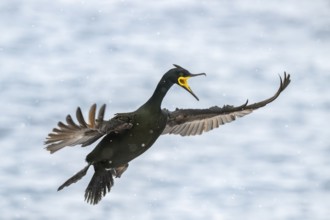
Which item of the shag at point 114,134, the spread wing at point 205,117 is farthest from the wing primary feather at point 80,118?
the spread wing at point 205,117

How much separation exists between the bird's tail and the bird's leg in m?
0.15

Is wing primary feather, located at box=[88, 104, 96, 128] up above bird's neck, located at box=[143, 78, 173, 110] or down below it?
above

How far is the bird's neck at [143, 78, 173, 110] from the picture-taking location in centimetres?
905

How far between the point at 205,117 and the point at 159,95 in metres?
1.92

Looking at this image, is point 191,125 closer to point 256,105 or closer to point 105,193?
point 256,105

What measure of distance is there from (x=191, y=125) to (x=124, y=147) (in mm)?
2185

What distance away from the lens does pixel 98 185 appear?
9.54 m

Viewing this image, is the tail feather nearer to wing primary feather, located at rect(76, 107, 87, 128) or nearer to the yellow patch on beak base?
wing primary feather, located at rect(76, 107, 87, 128)

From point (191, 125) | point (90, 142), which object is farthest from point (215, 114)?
point (90, 142)

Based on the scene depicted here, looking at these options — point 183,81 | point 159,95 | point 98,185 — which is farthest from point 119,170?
point 183,81

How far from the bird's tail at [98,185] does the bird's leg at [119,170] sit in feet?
0.50

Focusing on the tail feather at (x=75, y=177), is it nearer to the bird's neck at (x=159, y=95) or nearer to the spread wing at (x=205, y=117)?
the bird's neck at (x=159, y=95)

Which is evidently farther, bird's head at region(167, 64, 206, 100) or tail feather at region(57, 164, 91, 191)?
bird's head at region(167, 64, 206, 100)

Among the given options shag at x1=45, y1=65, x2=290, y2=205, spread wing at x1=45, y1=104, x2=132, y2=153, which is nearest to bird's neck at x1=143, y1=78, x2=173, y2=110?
shag at x1=45, y1=65, x2=290, y2=205
